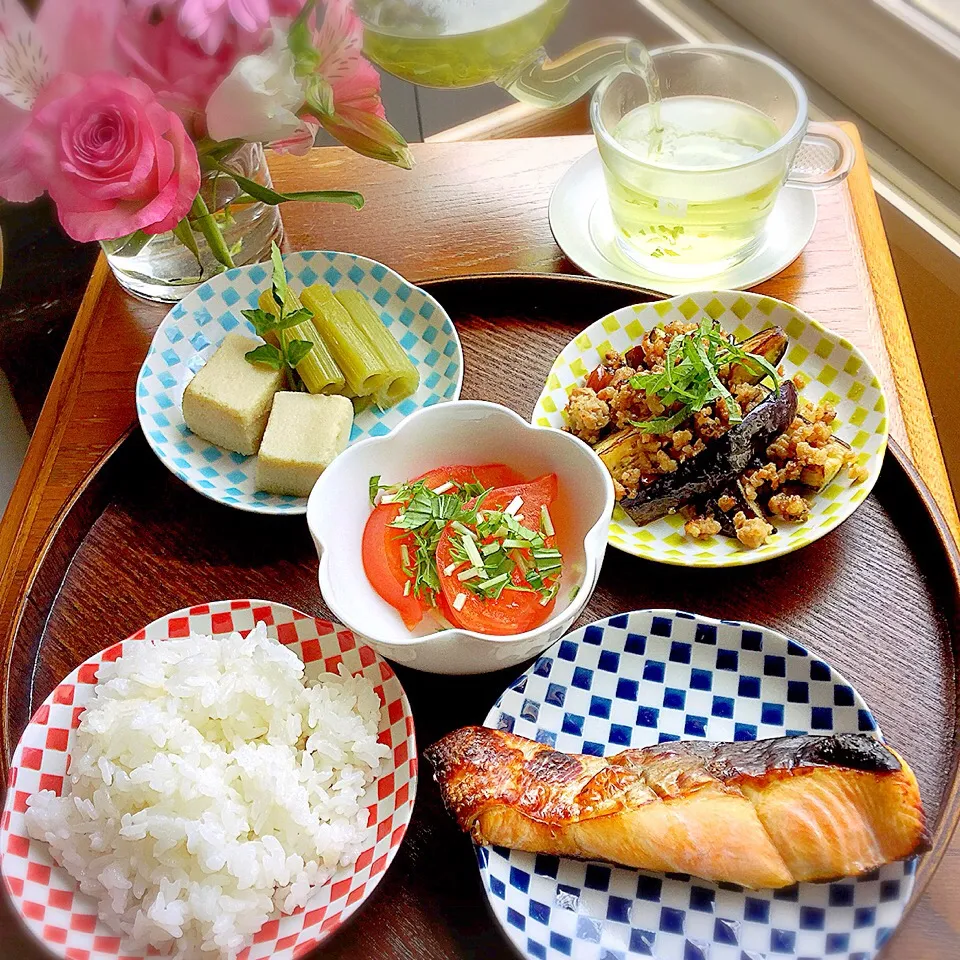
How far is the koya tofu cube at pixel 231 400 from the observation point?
0.98 meters

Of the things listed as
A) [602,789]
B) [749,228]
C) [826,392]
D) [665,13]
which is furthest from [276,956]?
[665,13]

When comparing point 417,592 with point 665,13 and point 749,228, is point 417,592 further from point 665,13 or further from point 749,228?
point 665,13

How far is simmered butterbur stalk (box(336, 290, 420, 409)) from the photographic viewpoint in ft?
3.38

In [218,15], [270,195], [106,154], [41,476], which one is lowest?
[41,476]

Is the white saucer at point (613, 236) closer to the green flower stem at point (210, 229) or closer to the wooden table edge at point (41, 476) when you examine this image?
the green flower stem at point (210, 229)

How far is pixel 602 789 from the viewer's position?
27.6 inches

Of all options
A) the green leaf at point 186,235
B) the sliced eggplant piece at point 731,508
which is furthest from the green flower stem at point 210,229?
the sliced eggplant piece at point 731,508

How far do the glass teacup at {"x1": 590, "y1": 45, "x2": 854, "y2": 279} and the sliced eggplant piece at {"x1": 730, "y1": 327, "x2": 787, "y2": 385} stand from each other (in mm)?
185

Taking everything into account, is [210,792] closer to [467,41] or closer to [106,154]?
[106,154]

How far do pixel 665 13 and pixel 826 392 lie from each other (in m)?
0.88

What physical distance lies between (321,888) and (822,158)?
1.06m

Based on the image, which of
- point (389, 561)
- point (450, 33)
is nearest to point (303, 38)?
point (450, 33)

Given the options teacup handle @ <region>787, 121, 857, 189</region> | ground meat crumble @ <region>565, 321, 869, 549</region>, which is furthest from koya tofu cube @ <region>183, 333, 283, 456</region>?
teacup handle @ <region>787, 121, 857, 189</region>

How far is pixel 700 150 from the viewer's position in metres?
1.17
